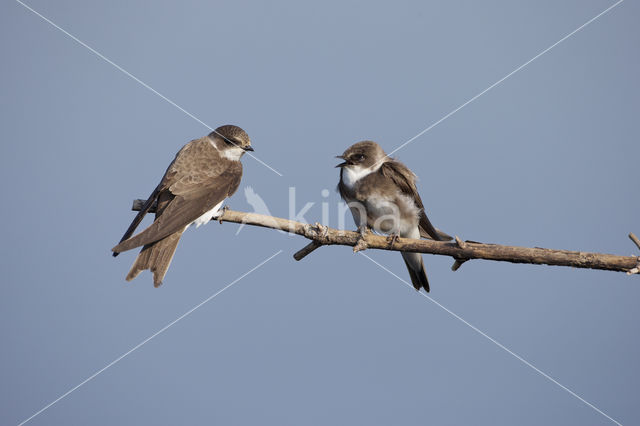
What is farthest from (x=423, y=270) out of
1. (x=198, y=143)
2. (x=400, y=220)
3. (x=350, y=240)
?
(x=198, y=143)

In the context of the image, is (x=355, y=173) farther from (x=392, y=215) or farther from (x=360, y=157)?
(x=392, y=215)

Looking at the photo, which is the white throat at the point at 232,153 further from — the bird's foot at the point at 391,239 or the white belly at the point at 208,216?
the bird's foot at the point at 391,239

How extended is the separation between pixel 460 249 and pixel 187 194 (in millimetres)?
1612

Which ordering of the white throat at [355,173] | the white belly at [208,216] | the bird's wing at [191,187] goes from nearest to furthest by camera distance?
1. the bird's wing at [191,187]
2. the white belly at [208,216]
3. the white throat at [355,173]

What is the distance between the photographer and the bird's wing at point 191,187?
128 inches

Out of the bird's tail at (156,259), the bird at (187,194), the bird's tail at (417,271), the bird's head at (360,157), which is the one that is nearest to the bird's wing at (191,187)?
the bird at (187,194)

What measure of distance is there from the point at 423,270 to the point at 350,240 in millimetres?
1192

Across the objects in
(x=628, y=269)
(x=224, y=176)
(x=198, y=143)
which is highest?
(x=198, y=143)

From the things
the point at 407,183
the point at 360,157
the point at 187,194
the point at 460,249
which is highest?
the point at 360,157

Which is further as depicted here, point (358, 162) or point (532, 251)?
point (358, 162)

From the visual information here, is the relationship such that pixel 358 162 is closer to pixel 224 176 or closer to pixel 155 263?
pixel 224 176

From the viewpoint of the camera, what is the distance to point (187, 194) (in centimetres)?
354

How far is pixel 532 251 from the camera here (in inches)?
111

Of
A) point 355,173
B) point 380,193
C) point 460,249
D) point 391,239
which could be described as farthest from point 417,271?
point 460,249
